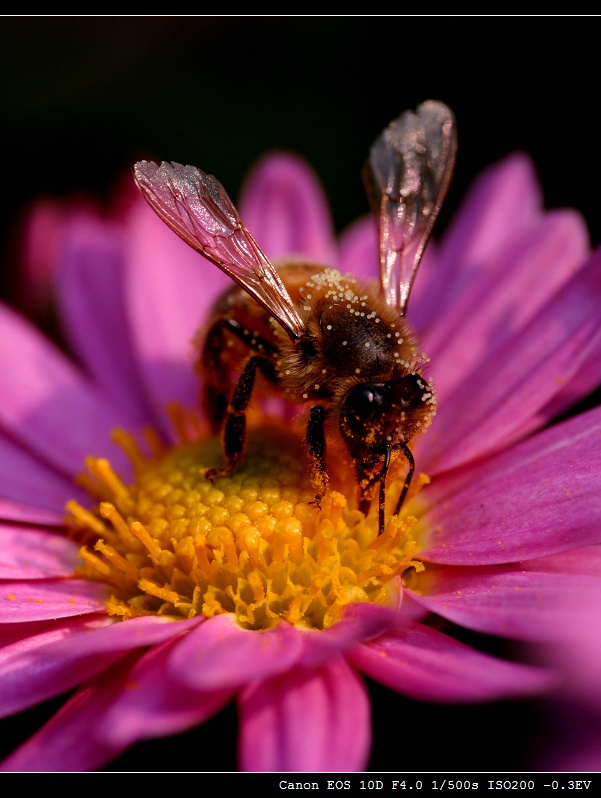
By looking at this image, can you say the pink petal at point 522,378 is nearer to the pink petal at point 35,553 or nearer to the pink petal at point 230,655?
the pink petal at point 230,655

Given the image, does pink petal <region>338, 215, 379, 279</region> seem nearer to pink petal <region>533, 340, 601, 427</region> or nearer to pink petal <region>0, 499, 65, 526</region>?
pink petal <region>533, 340, 601, 427</region>

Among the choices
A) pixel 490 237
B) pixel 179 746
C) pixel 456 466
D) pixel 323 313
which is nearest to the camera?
pixel 179 746

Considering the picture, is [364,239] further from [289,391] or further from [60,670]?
[60,670]

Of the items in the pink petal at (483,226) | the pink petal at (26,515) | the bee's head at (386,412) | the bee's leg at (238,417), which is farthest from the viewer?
the pink petal at (483,226)

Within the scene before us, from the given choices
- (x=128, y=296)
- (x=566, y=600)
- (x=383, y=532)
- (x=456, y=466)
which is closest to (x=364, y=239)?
(x=128, y=296)

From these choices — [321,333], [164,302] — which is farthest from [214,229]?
[164,302]

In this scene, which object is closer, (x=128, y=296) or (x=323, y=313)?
(x=323, y=313)

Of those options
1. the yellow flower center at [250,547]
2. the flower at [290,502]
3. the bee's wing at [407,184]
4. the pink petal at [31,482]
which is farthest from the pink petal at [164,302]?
the bee's wing at [407,184]
